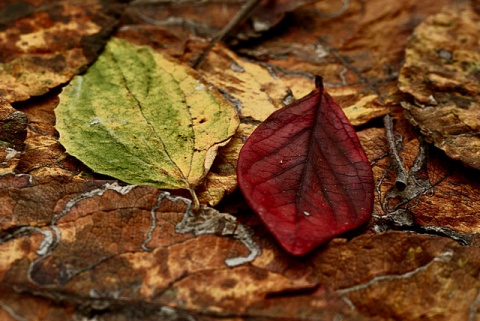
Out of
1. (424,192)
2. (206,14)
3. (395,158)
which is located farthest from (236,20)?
(424,192)

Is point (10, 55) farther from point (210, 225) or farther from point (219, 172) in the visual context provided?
point (210, 225)

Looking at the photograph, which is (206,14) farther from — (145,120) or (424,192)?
(424,192)

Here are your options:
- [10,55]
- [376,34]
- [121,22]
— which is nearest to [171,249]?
[10,55]

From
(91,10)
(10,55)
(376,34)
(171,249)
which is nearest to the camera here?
(171,249)

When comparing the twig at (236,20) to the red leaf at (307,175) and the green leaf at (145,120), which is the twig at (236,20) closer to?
the green leaf at (145,120)

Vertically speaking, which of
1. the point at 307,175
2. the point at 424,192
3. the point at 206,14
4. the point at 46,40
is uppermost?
the point at 46,40

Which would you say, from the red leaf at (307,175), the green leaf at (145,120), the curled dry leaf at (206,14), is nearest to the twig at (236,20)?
the curled dry leaf at (206,14)
